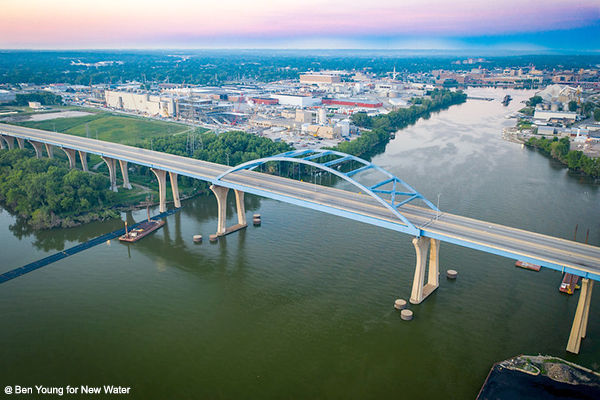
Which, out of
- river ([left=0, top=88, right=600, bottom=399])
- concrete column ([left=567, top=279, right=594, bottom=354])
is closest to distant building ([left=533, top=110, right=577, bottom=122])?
river ([left=0, top=88, right=600, bottom=399])

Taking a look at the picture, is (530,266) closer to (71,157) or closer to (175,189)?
(175,189)

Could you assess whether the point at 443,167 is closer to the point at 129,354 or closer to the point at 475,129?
the point at 475,129

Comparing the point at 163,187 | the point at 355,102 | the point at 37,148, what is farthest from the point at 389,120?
the point at 37,148

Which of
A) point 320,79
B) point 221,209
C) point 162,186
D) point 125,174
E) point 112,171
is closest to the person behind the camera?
point 221,209

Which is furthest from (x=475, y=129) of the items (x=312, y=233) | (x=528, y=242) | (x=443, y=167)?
(x=528, y=242)

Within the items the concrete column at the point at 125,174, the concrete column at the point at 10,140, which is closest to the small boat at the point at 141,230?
the concrete column at the point at 125,174

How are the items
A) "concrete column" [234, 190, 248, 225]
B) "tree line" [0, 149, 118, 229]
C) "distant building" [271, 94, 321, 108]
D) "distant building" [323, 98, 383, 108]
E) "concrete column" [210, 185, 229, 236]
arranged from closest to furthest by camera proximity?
"concrete column" [210, 185, 229, 236] → "concrete column" [234, 190, 248, 225] → "tree line" [0, 149, 118, 229] → "distant building" [323, 98, 383, 108] → "distant building" [271, 94, 321, 108]

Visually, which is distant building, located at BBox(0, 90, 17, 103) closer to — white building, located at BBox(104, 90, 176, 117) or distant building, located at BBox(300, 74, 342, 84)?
white building, located at BBox(104, 90, 176, 117)
